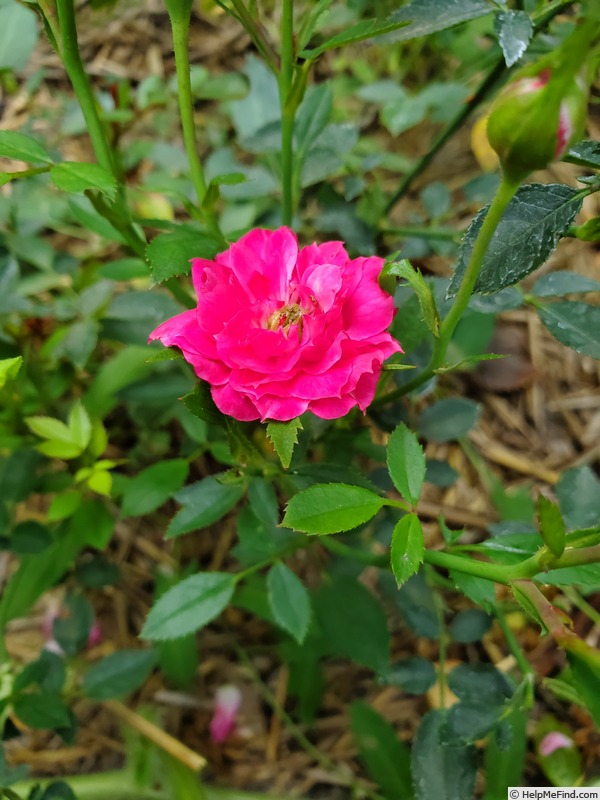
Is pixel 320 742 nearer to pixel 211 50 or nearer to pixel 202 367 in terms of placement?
pixel 202 367

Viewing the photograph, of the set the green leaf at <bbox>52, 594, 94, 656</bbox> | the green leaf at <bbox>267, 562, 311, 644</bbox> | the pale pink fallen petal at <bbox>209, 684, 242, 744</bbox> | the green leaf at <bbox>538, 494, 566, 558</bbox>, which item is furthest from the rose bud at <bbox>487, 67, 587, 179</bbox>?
the pale pink fallen petal at <bbox>209, 684, 242, 744</bbox>

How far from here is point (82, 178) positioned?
1.92 feet

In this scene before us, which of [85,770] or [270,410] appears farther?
[85,770]

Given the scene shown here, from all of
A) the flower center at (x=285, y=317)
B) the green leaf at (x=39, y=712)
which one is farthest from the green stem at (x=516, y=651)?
the green leaf at (x=39, y=712)

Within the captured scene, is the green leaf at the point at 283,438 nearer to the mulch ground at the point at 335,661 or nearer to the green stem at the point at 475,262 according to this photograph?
the green stem at the point at 475,262

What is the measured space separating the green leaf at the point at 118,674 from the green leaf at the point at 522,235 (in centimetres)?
75

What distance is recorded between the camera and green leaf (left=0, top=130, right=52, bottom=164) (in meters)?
0.59

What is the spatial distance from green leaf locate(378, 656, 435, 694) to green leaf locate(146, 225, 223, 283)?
1.90ft

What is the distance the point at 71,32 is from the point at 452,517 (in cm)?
101

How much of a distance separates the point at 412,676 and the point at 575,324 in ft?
1.61

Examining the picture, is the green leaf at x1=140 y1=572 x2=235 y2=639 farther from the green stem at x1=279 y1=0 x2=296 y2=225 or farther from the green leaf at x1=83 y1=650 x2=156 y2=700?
the green stem at x1=279 y1=0 x2=296 y2=225

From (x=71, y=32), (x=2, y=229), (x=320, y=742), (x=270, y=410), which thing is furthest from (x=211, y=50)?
(x=320, y=742)

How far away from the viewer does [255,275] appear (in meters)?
0.61

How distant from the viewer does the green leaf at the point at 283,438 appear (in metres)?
0.54
